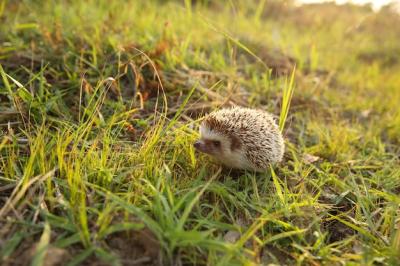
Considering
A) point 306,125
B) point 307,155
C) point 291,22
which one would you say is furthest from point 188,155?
point 291,22

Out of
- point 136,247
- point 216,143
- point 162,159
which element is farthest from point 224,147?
point 136,247

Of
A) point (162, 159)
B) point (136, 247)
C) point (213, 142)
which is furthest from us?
point (213, 142)

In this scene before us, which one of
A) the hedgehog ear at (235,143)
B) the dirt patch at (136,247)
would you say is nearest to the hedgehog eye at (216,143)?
the hedgehog ear at (235,143)

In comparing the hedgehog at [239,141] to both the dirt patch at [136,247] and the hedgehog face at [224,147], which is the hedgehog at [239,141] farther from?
the dirt patch at [136,247]

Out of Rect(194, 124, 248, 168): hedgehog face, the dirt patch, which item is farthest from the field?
Rect(194, 124, 248, 168): hedgehog face

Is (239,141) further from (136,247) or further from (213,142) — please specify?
(136,247)

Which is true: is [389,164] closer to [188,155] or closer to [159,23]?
[188,155]

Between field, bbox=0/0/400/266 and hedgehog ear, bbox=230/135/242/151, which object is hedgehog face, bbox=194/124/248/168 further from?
field, bbox=0/0/400/266
